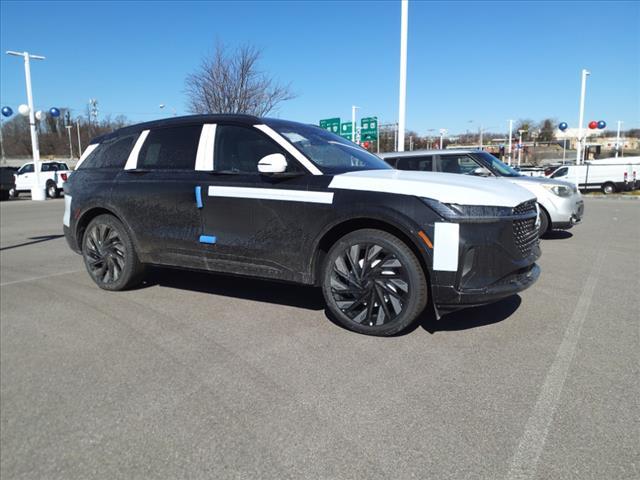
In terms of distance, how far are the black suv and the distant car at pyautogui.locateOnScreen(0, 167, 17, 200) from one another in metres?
23.3

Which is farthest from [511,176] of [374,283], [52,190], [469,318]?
[52,190]

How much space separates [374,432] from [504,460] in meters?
0.63

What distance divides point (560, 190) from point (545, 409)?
271 inches

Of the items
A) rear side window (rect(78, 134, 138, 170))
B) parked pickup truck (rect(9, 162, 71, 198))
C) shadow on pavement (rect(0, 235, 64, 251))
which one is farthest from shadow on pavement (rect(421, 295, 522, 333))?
parked pickup truck (rect(9, 162, 71, 198))

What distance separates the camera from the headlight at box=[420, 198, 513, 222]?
11.2 feet

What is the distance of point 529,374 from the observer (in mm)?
3121

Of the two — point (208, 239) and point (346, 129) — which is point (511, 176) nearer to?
point (208, 239)

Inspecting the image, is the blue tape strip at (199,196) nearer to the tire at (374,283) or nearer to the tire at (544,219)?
the tire at (374,283)

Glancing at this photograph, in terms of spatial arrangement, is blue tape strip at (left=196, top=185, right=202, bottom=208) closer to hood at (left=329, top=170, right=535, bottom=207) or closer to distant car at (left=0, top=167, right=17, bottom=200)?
hood at (left=329, top=170, right=535, bottom=207)

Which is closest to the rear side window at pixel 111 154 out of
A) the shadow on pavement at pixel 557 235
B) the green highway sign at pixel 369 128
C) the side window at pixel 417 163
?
the side window at pixel 417 163

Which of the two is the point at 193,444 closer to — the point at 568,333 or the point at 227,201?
the point at 227,201

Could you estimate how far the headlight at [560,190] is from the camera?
849 centimetres

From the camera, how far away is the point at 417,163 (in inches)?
357

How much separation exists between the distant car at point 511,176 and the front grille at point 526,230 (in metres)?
4.65
